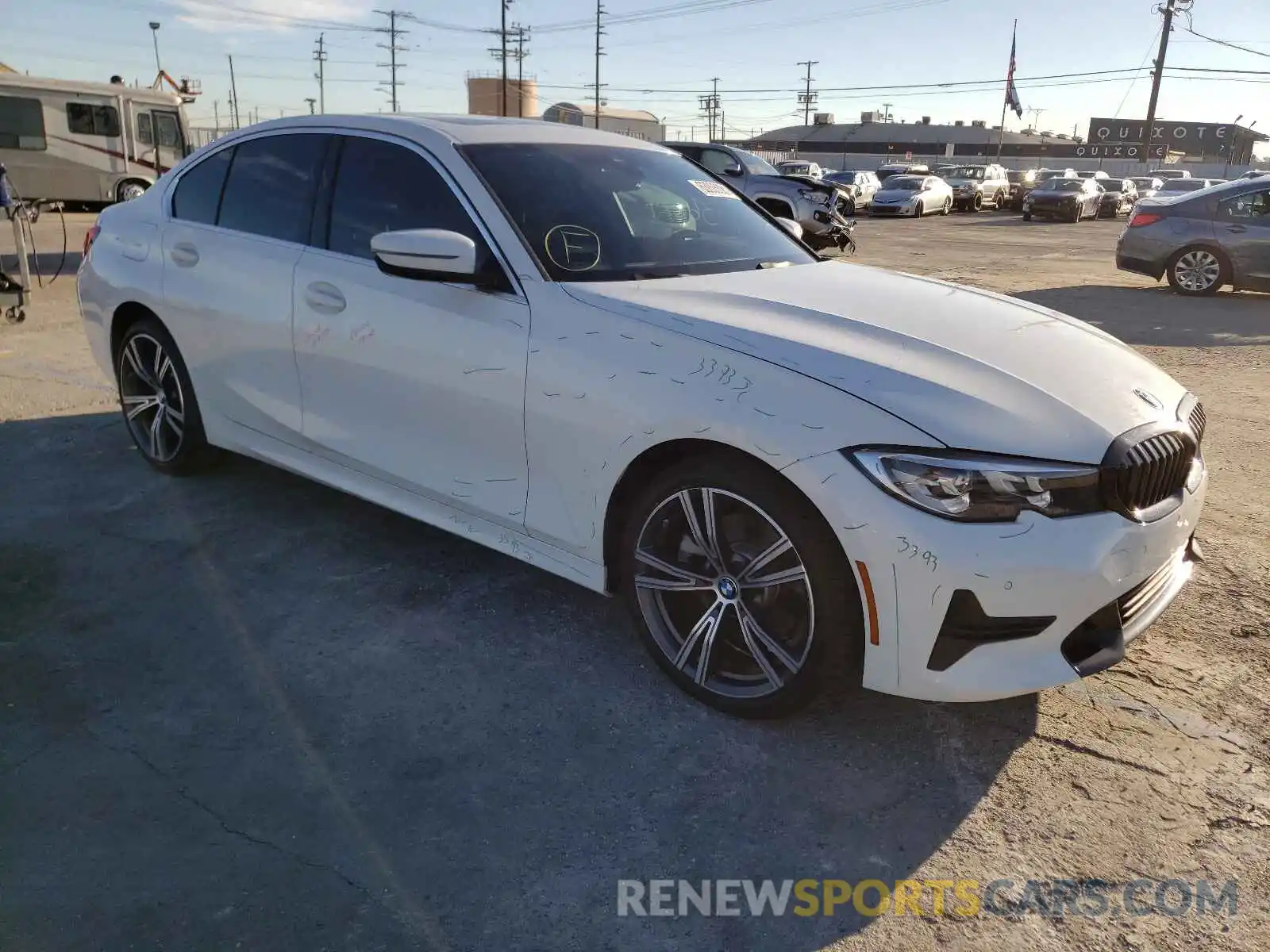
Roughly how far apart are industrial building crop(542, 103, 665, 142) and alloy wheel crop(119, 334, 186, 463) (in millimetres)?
71727

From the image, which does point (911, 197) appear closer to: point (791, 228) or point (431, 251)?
point (791, 228)

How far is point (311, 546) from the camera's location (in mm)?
4031

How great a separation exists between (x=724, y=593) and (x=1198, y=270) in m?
12.7

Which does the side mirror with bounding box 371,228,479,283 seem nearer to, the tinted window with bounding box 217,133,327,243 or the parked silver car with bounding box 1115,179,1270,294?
the tinted window with bounding box 217,133,327,243

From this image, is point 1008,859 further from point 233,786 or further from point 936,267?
point 936,267

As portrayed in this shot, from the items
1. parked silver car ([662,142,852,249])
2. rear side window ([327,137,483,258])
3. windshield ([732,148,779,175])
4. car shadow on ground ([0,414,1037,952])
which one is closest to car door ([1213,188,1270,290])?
parked silver car ([662,142,852,249])

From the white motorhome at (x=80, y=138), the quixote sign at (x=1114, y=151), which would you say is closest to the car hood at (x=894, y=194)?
the white motorhome at (x=80, y=138)

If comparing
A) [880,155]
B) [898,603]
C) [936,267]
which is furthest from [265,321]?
[880,155]

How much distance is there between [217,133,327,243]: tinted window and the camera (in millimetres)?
3893

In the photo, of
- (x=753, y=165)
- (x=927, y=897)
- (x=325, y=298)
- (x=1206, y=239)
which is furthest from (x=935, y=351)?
(x=753, y=165)

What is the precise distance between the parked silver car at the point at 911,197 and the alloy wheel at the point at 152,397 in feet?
98.5

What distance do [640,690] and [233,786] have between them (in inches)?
47.2

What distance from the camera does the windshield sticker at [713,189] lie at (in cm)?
406

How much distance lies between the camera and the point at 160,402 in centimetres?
464
